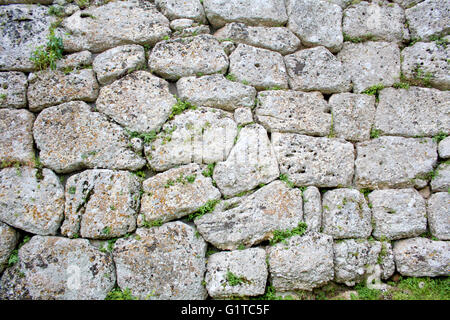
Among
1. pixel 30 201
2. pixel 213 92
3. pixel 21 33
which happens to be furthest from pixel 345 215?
pixel 21 33

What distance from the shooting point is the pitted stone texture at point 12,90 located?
9.48ft

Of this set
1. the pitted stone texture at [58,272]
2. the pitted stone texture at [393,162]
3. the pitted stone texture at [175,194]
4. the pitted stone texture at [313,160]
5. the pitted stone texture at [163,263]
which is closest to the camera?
the pitted stone texture at [58,272]

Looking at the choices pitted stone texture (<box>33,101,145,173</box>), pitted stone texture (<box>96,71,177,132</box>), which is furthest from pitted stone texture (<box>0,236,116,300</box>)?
pitted stone texture (<box>96,71,177,132</box>)

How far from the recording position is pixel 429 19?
3447 mm

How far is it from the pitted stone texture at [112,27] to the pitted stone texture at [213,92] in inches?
23.5

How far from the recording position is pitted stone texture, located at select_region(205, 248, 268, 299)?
8.86 feet

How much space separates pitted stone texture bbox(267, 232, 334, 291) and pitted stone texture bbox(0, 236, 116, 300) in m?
1.41

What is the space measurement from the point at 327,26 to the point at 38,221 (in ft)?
11.2

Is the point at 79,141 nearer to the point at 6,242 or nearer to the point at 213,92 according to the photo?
the point at 6,242

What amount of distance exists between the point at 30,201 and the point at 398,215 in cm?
336

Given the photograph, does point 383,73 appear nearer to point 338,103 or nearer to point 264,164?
point 338,103

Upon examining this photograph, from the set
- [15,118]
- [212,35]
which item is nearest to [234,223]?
[212,35]

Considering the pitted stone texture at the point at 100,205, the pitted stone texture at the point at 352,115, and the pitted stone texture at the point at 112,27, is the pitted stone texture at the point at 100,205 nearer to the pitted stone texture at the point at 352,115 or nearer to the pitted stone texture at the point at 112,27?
the pitted stone texture at the point at 112,27

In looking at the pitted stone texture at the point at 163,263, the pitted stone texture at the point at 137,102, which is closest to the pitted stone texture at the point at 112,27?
the pitted stone texture at the point at 137,102
